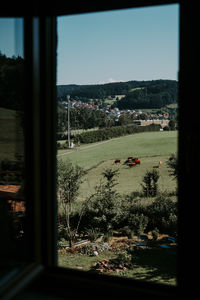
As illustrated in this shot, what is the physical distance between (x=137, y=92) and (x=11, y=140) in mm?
3081

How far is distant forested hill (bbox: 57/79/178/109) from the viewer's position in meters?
3.90

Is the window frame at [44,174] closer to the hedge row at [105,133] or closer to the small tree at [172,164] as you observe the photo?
the hedge row at [105,133]

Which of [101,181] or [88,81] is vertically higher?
[88,81]

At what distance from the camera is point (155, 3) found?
109cm

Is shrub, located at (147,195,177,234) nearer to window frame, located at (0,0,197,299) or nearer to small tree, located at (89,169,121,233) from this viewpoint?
small tree, located at (89,169,121,233)

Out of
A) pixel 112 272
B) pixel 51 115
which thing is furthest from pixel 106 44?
pixel 51 115

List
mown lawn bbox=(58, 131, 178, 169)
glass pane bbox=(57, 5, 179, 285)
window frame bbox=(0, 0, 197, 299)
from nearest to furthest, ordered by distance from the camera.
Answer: window frame bbox=(0, 0, 197, 299) → glass pane bbox=(57, 5, 179, 285) → mown lawn bbox=(58, 131, 178, 169)

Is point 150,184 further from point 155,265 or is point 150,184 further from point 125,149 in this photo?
point 155,265

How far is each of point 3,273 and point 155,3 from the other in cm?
112

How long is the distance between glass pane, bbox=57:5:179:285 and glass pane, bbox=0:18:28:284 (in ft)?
9.02

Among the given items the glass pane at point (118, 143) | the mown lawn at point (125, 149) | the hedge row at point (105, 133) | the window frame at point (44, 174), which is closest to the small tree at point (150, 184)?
the glass pane at point (118, 143)

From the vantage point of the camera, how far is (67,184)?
498cm

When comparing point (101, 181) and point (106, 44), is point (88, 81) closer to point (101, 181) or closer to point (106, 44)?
point (106, 44)

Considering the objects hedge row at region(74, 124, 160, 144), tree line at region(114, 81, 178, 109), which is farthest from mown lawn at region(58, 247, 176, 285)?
tree line at region(114, 81, 178, 109)
